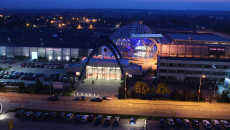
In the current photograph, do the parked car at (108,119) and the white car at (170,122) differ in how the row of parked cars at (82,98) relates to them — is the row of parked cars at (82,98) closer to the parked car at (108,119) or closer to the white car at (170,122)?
the parked car at (108,119)

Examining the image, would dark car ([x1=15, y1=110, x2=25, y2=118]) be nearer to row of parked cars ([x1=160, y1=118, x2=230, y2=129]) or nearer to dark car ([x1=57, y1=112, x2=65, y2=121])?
dark car ([x1=57, y1=112, x2=65, y2=121])

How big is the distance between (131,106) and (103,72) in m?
9.39

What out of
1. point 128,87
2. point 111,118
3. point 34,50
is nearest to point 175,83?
point 128,87

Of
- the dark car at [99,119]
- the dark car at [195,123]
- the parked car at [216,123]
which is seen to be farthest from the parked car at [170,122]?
the dark car at [99,119]

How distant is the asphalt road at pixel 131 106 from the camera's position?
18.7 metres

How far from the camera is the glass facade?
28453 mm

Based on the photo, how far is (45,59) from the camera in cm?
3809

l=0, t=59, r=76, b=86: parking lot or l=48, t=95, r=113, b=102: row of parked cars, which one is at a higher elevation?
l=0, t=59, r=76, b=86: parking lot

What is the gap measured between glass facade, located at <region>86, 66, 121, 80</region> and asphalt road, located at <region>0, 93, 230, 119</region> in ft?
23.6

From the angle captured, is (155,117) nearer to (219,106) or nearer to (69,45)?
(219,106)

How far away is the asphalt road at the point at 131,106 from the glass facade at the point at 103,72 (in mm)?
7197

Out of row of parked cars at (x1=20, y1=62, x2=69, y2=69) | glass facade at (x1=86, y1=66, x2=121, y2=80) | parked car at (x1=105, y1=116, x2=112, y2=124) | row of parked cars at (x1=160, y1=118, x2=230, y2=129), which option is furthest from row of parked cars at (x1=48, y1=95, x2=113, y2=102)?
row of parked cars at (x1=20, y1=62, x2=69, y2=69)

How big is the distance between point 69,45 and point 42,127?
2515 cm

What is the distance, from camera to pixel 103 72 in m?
28.5
